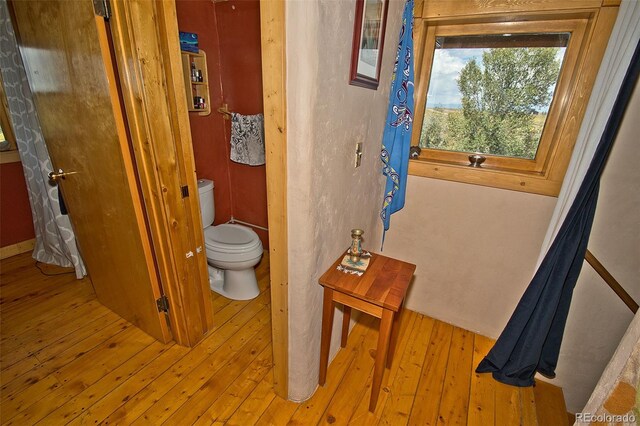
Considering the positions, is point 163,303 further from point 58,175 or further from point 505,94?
point 505,94

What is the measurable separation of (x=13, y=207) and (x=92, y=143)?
5.85 feet

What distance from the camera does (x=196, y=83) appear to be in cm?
216

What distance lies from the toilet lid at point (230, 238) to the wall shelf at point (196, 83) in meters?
0.94

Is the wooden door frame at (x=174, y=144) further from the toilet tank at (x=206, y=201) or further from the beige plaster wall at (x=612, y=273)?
the beige plaster wall at (x=612, y=273)

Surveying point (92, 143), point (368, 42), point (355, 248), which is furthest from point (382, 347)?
point (92, 143)

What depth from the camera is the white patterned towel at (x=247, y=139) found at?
2311mm

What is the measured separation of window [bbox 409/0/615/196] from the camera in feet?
4.58

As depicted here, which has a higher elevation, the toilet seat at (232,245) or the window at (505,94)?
the window at (505,94)

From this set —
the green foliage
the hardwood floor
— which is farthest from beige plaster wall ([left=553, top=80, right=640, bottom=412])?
the green foliage

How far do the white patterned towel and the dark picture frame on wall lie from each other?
1.20 metres

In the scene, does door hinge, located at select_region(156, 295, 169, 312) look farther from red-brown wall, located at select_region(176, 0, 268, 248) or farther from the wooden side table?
red-brown wall, located at select_region(176, 0, 268, 248)

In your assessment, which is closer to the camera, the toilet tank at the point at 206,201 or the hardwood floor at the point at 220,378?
the hardwood floor at the point at 220,378

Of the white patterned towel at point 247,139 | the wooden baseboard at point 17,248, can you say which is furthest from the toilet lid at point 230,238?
the wooden baseboard at point 17,248

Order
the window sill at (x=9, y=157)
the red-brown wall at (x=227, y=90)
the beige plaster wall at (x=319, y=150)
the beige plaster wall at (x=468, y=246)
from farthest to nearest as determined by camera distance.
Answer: the window sill at (x=9, y=157) < the red-brown wall at (x=227, y=90) < the beige plaster wall at (x=468, y=246) < the beige plaster wall at (x=319, y=150)
